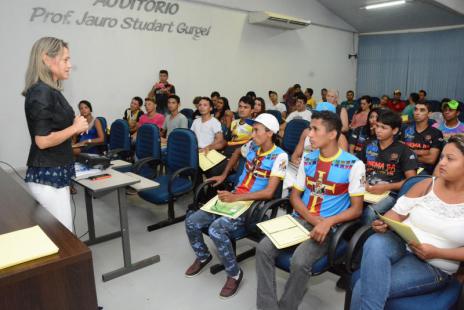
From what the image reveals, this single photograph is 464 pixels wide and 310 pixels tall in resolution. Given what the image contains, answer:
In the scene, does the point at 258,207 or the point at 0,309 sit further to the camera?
the point at 258,207

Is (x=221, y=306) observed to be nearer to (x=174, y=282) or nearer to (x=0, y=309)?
(x=174, y=282)

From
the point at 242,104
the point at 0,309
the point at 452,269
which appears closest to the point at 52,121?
the point at 0,309

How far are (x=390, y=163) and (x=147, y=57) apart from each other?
5.72m

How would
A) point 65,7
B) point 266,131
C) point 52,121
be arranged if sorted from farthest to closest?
point 65,7
point 266,131
point 52,121

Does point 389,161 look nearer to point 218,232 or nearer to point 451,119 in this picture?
point 218,232

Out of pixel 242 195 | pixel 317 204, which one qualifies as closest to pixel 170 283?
pixel 242 195

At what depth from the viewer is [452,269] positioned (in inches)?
62.1

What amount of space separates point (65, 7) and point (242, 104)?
4.00 metres

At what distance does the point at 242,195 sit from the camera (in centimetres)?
240

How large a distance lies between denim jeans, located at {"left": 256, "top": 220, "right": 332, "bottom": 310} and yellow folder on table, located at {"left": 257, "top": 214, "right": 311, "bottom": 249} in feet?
0.16

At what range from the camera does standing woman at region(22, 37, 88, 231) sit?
1706 mm

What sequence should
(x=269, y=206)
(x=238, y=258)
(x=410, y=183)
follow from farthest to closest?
1. (x=238, y=258)
2. (x=269, y=206)
3. (x=410, y=183)

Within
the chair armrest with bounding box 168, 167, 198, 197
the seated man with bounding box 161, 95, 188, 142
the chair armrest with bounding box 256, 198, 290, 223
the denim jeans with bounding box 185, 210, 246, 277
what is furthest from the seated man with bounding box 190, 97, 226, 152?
the chair armrest with bounding box 256, 198, 290, 223

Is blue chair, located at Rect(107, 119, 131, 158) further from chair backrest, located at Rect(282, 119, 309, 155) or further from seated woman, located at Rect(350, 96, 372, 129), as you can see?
seated woman, located at Rect(350, 96, 372, 129)
